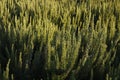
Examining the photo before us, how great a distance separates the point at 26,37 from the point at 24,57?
0.30 m

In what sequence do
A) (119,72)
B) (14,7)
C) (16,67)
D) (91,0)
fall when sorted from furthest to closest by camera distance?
(91,0) → (14,7) → (16,67) → (119,72)

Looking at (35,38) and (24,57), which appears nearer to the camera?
(24,57)

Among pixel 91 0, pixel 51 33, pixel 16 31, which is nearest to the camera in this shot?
pixel 51 33

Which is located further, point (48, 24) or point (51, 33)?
point (48, 24)

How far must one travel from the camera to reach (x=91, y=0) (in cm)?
356

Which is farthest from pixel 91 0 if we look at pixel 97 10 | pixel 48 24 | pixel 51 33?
pixel 51 33

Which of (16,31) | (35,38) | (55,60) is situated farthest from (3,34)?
(55,60)

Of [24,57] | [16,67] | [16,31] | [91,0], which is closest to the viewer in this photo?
[16,67]

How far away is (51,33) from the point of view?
2.19m

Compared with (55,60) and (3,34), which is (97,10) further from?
(55,60)

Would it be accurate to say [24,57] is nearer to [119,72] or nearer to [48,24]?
[48,24]

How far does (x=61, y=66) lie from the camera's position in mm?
1763

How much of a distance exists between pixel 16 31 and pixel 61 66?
2.44ft

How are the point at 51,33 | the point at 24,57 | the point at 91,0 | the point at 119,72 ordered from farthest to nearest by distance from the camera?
the point at 91,0 < the point at 51,33 < the point at 24,57 < the point at 119,72
